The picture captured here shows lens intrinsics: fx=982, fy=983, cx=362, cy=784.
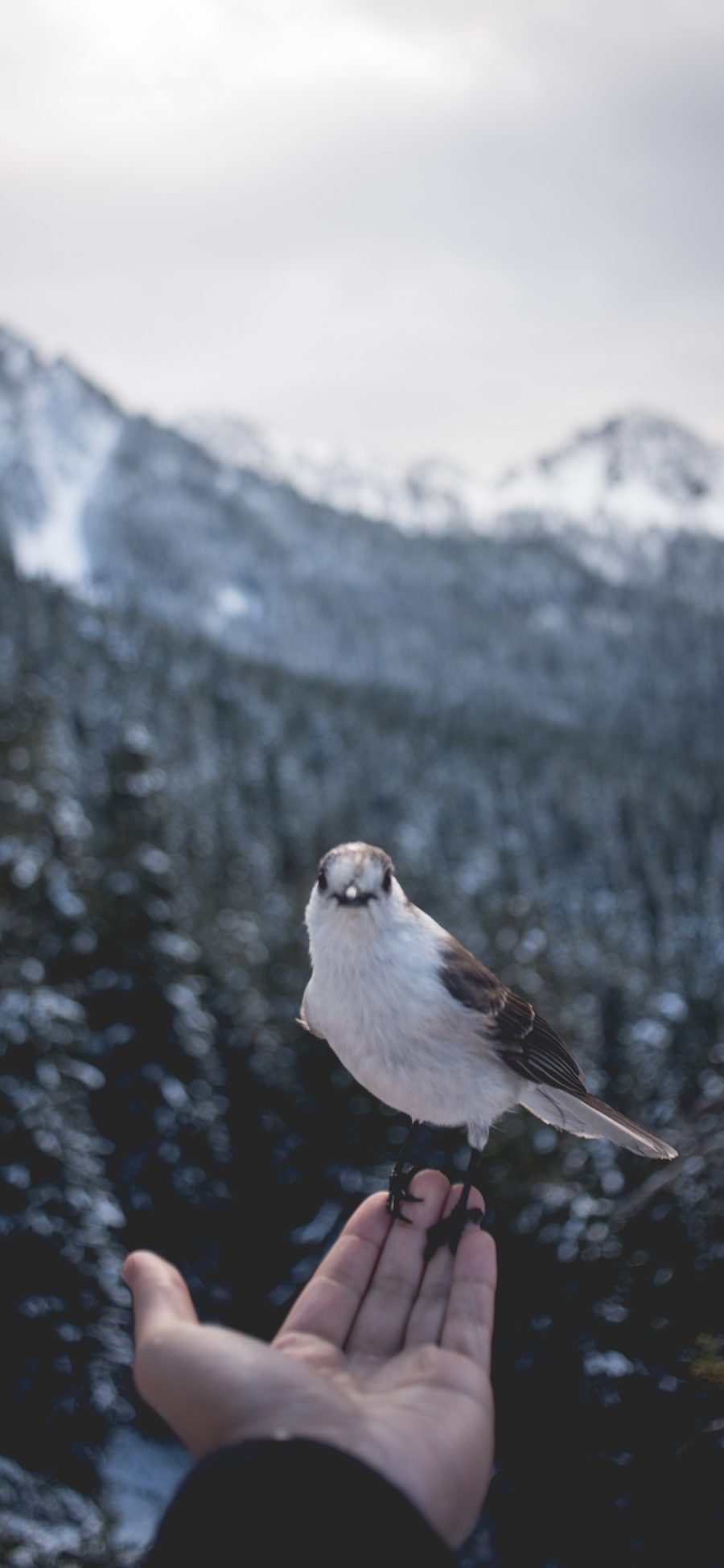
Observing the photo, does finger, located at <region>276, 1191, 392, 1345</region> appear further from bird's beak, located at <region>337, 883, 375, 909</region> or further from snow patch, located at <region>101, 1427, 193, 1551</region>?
snow patch, located at <region>101, 1427, 193, 1551</region>

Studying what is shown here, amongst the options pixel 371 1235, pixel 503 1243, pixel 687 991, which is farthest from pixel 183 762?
pixel 371 1235

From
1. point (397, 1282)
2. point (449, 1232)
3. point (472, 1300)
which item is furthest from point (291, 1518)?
point (449, 1232)

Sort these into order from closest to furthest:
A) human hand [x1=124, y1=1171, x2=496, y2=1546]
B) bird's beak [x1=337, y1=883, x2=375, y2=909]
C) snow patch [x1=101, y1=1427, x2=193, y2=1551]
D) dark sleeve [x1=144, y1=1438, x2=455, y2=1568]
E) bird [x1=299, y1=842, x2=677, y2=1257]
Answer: dark sleeve [x1=144, y1=1438, x2=455, y2=1568], human hand [x1=124, y1=1171, x2=496, y2=1546], bird's beak [x1=337, y1=883, x2=375, y2=909], bird [x1=299, y1=842, x2=677, y2=1257], snow patch [x1=101, y1=1427, x2=193, y2=1551]

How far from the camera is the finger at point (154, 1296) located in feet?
8.26

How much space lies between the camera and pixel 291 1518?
2.13 m

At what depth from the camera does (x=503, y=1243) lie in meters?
11.1

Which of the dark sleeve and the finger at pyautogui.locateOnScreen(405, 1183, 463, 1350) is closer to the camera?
the dark sleeve

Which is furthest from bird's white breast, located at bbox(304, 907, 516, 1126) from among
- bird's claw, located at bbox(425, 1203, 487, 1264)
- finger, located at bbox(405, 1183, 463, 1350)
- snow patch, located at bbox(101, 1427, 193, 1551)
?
snow patch, located at bbox(101, 1427, 193, 1551)

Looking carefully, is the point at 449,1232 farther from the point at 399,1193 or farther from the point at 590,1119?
the point at 590,1119

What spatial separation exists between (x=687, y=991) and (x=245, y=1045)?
17369mm

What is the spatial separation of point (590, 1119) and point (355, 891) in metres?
1.28

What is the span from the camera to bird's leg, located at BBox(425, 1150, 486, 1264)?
3207mm

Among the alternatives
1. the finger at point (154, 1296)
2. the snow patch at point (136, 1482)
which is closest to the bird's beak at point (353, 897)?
the finger at point (154, 1296)

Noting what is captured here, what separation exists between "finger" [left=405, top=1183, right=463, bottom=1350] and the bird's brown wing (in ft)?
2.16
